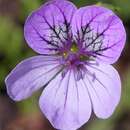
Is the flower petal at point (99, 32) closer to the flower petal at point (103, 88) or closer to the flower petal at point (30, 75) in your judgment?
the flower petal at point (103, 88)

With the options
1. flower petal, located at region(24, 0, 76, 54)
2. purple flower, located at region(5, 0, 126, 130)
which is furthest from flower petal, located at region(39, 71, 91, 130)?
flower petal, located at region(24, 0, 76, 54)

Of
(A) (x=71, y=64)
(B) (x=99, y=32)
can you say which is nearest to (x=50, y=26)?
(B) (x=99, y=32)

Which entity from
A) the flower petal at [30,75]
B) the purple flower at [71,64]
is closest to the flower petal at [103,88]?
the purple flower at [71,64]

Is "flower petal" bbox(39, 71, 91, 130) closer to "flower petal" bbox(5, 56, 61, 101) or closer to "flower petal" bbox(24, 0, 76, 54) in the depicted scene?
"flower petal" bbox(5, 56, 61, 101)

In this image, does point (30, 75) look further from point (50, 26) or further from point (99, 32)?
point (99, 32)

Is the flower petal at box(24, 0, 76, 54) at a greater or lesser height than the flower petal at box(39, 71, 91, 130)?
greater

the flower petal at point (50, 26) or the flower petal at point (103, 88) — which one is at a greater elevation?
the flower petal at point (50, 26)
